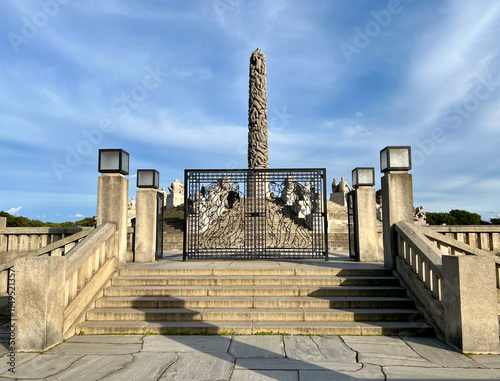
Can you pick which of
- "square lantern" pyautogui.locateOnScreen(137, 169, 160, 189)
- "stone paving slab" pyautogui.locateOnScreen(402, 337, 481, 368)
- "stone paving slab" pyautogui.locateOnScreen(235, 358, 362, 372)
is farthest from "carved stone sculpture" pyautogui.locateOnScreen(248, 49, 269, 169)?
"stone paving slab" pyautogui.locateOnScreen(235, 358, 362, 372)

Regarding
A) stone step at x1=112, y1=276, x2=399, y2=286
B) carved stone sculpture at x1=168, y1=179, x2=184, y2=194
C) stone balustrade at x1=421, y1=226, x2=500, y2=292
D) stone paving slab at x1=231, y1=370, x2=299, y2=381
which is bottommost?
stone paving slab at x1=231, y1=370, x2=299, y2=381

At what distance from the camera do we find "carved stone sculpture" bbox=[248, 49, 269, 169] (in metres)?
27.8

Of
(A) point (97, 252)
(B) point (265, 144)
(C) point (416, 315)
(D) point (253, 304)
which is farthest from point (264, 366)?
(B) point (265, 144)

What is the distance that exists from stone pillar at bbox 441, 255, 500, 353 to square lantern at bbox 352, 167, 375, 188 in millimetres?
5500

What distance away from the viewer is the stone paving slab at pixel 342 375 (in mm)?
3479

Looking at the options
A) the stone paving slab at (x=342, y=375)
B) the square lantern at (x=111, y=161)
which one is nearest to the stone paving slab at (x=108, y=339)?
the stone paving slab at (x=342, y=375)

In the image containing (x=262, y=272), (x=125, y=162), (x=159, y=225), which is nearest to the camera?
(x=262, y=272)

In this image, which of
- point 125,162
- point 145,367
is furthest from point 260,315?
point 125,162

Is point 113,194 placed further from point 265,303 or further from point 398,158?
point 398,158

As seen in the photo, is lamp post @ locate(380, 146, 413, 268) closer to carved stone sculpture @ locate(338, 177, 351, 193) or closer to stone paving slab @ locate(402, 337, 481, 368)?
stone paving slab @ locate(402, 337, 481, 368)

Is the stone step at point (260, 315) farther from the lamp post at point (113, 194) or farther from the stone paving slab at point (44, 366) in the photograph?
the lamp post at point (113, 194)

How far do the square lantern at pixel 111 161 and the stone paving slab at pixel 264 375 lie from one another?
523 cm

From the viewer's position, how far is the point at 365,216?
9.70 metres

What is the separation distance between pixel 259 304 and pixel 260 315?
0.32 m
